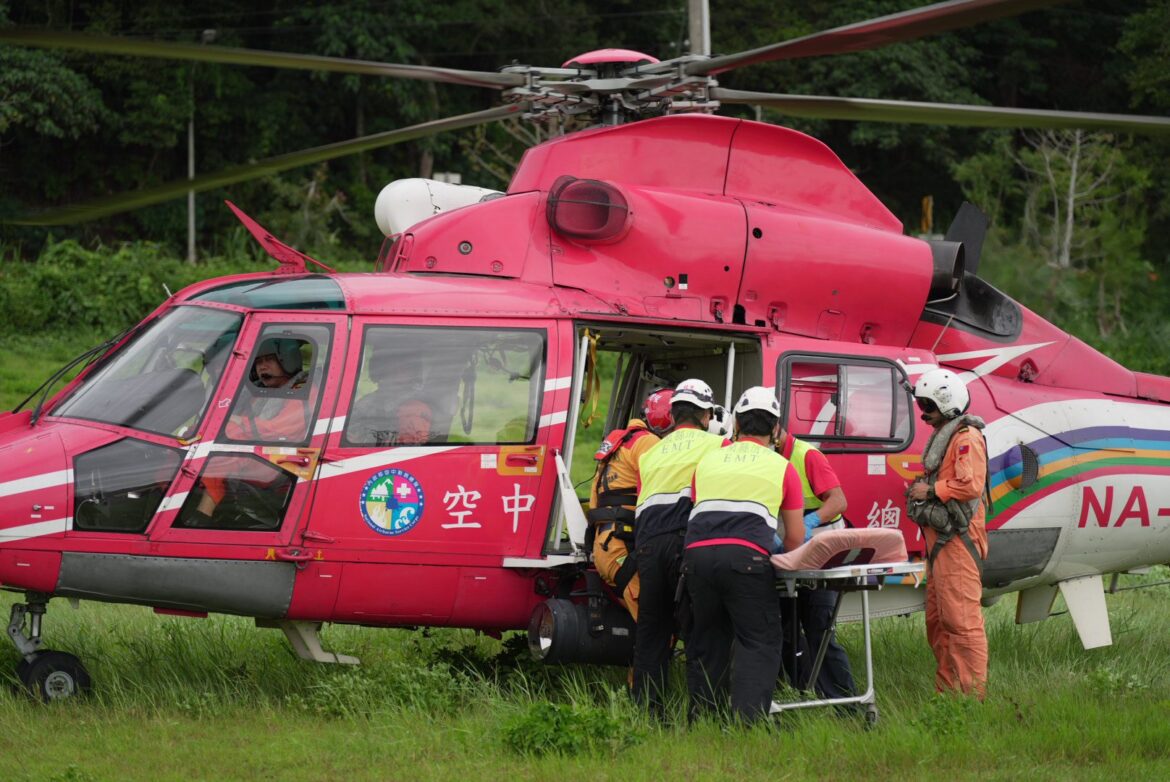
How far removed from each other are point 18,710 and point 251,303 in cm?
256

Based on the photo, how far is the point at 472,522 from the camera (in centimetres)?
790

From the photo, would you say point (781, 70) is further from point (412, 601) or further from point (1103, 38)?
point (412, 601)

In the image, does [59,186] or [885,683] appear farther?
[59,186]

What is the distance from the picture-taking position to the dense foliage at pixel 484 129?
27.8 m

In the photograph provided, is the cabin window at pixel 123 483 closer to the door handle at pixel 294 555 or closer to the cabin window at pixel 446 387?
the door handle at pixel 294 555

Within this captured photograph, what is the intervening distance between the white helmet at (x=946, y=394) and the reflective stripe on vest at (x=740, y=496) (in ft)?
4.79

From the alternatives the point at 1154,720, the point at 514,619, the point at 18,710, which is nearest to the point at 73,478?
the point at 18,710

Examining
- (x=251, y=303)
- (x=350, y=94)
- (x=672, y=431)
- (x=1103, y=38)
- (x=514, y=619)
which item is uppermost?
(x=1103, y=38)

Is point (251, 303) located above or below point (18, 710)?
above

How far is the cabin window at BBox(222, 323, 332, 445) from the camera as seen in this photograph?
7578 millimetres

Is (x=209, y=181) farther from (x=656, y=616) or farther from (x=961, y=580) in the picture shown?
(x=961, y=580)

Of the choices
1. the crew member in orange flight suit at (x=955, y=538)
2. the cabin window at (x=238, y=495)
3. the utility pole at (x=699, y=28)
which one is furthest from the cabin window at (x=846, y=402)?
the utility pole at (x=699, y=28)

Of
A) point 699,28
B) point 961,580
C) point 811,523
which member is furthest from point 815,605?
point 699,28

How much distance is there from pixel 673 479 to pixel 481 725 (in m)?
1.70
